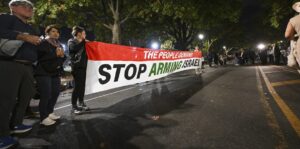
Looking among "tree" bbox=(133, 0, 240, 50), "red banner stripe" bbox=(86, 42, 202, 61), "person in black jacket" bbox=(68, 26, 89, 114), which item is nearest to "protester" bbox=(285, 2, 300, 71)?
"red banner stripe" bbox=(86, 42, 202, 61)

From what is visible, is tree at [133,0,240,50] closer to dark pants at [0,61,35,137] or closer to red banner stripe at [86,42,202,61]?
red banner stripe at [86,42,202,61]

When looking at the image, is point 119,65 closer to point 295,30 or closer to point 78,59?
point 78,59

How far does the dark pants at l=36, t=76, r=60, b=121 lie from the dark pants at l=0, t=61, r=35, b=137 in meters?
0.72

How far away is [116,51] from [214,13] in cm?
1998

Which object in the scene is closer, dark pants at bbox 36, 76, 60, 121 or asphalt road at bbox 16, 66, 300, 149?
asphalt road at bbox 16, 66, 300, 149

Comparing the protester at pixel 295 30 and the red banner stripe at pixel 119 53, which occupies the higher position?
the protester at pixel 295 30

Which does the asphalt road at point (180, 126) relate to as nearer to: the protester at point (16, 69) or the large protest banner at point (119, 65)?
the protester at point (16, 69)

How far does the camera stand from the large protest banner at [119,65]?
6.18 m

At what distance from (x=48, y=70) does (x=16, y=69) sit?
1.10 metres

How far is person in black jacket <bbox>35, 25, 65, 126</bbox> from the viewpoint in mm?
5035

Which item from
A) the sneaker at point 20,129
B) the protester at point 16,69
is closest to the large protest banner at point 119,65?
the sneaker at point 20,129

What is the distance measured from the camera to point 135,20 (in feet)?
87.0

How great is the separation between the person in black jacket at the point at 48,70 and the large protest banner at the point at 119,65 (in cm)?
86

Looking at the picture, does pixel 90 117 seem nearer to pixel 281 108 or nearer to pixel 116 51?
pixel 116 51
